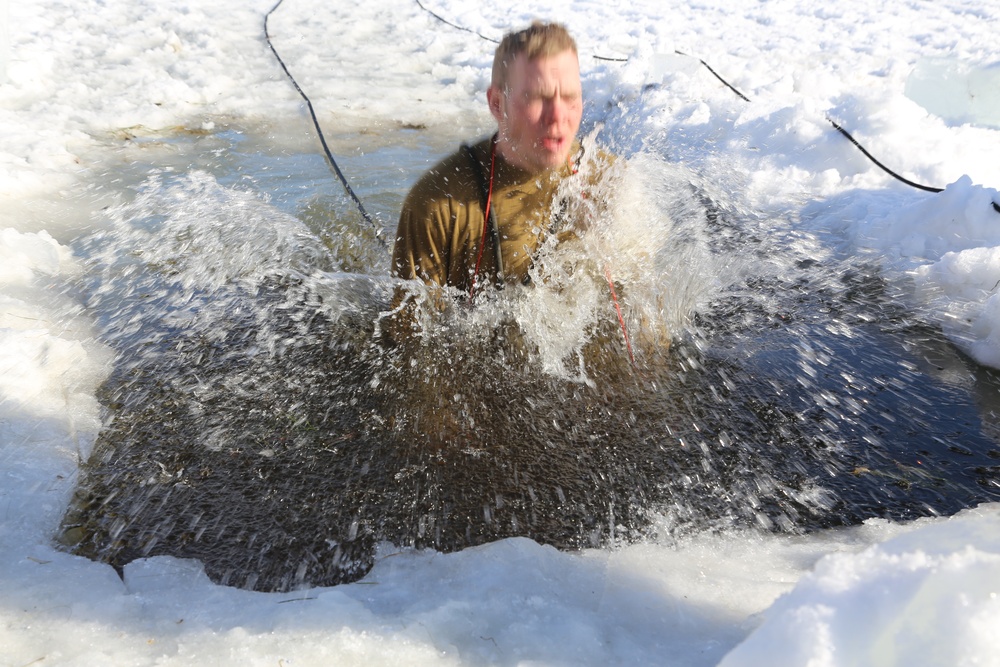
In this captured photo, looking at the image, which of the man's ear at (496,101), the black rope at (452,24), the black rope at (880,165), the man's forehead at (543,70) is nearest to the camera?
the man's forehead at (543,70)

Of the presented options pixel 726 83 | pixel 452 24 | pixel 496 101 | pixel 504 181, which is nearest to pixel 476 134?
pixel 726 83

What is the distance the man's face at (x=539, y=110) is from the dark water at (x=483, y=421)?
0.62 m

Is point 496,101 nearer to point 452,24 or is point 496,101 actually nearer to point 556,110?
point 556,110

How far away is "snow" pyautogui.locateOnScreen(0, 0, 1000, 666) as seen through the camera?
1413mm

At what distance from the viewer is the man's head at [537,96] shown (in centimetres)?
269

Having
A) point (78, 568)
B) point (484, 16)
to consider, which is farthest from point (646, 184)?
point (484, 16)

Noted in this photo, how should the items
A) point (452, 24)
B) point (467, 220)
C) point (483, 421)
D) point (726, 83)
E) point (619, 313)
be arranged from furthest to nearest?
point (452, 24)
point (726, 83)
point (619, 313)
point (467, 220)
point (483, 421)

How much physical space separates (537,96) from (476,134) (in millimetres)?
3520

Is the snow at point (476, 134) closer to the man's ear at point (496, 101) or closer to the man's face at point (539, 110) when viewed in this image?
the man's face at point (539, 110)

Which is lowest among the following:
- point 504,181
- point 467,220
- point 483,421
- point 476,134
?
point 476,134

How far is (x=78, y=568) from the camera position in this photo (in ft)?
5.76

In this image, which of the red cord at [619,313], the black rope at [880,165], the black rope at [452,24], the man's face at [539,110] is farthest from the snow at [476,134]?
the man's face at [539,110]

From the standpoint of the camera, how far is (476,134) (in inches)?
240

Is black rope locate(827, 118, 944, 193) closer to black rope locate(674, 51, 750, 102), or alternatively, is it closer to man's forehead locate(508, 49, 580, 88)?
black rope locate(674, 51, 750, 102)
